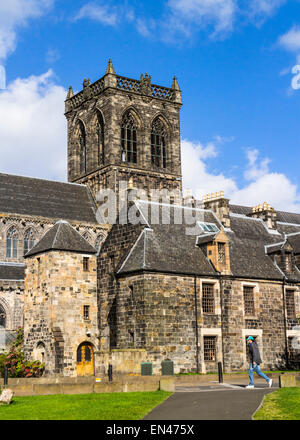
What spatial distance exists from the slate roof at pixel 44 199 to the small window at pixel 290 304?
20.5 meters

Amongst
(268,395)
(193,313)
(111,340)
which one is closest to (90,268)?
(111,340)

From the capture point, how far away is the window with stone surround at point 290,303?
152 ft

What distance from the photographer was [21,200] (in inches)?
2263

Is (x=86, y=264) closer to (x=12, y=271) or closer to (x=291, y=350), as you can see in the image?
(x=12, y=271)

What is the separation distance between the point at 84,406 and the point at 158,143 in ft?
168

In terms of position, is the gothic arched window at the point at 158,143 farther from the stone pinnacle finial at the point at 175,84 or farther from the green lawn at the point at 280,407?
the green lawn at the point at 280,407

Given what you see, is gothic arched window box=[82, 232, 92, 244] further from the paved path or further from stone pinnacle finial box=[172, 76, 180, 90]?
the paved path

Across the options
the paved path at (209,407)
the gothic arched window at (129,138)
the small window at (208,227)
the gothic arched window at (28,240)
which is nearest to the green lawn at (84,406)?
the paved path at (209,407)

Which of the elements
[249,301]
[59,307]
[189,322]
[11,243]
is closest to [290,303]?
[249,301]

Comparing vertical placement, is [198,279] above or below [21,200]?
below

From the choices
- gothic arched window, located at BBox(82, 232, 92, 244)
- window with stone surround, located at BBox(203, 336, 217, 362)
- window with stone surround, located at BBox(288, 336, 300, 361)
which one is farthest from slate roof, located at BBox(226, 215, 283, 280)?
gothic arched window, located at BBox(82, 232, 92, 244)

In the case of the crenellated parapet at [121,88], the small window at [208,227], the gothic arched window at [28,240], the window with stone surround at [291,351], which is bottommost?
the window with stone surround at [291,351]

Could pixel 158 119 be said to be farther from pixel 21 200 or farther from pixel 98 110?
pixel 21 200

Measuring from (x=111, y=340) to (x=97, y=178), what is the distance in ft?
81.3
